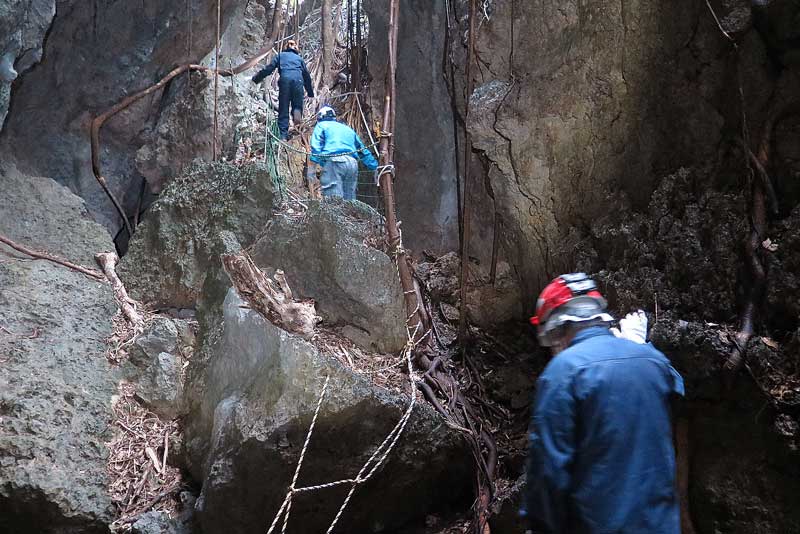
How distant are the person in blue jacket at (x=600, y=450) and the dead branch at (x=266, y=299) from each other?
2095mm

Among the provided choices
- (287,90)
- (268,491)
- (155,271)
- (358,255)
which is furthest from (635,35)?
(287,90)

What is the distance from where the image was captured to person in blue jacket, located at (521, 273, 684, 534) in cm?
175

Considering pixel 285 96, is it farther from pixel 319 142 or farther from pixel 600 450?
pixel 600 450

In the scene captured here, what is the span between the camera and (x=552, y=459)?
175 cm

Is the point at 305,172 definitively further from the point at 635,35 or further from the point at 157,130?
the point at 635,35

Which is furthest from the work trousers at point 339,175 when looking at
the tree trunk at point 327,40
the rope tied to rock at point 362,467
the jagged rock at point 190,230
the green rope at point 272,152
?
the tree trunk at point 327,40

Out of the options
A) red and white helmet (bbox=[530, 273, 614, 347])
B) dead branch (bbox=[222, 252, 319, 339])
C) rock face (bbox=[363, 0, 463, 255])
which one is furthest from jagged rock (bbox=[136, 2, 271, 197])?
red and white helmet (bbox=[530, 273, 614, 347])

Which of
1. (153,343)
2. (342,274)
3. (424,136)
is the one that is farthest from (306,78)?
(153,343)

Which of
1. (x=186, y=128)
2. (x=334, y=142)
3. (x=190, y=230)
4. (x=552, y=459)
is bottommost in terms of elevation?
(x=552, y=459)

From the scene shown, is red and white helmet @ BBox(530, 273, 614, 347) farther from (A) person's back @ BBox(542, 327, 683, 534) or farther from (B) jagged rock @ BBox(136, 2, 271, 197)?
(B) jagged rock @ BBox(136, 2, 271, 197)

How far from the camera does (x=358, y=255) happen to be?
4227mm

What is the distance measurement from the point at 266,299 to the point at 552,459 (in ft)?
7.45

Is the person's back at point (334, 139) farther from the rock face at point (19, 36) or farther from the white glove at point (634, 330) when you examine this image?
the white glove at point (634, 330)

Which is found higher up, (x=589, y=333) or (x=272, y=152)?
(x=272, y=152)
